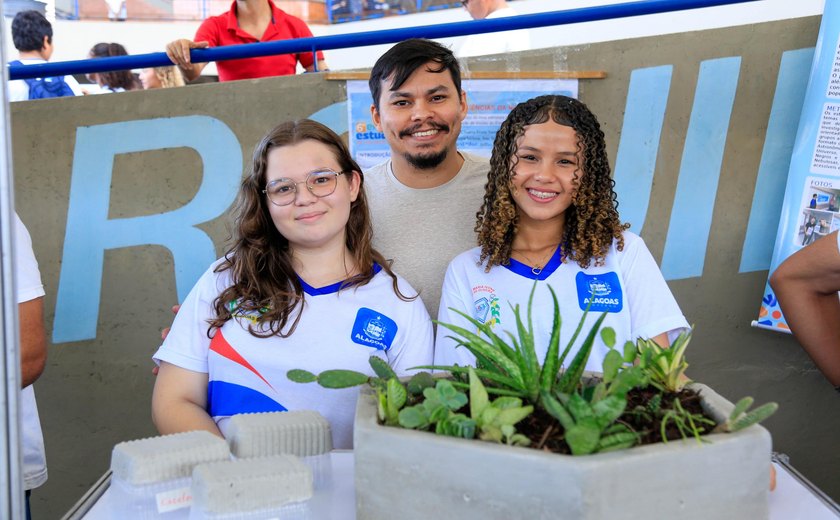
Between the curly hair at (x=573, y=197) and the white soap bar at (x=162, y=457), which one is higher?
the curly hair at (x=573, y=197)

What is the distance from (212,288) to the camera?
1740 mm

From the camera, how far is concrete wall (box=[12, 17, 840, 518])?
9.14 feet

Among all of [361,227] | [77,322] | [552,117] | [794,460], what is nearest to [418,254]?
[361,227]

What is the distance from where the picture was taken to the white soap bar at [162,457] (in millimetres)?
1120

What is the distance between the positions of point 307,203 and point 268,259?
165 mm

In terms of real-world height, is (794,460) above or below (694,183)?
below

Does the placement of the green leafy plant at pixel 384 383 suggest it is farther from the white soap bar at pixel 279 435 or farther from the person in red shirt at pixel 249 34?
the person in red shirt at pixel 249 34

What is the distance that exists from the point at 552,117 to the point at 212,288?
853 millimetres

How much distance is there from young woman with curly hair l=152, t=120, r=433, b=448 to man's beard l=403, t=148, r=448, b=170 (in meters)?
0.32

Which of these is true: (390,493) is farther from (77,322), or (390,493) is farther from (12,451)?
(77,322)

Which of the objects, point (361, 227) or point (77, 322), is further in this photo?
point (77, 322)

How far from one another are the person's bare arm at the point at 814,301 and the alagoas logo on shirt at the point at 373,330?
4.09 ft

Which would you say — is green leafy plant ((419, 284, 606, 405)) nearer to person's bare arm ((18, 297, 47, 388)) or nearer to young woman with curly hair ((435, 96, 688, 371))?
young woman with curly hair ((435, 96, 688, 371))

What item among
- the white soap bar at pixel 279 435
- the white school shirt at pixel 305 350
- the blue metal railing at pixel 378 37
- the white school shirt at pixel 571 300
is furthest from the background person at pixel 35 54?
the white soap bar at pixel 279 435
